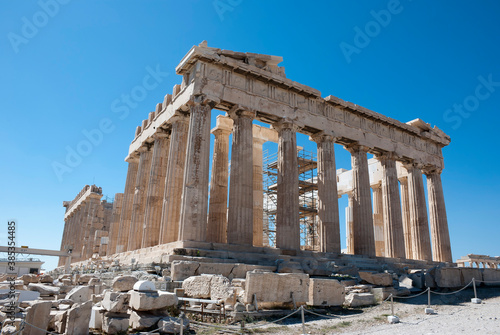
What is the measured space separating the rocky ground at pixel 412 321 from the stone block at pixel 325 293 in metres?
0.40

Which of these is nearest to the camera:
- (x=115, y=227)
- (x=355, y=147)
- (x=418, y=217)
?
(x=355, y=147)

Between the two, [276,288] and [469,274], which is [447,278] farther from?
[276,288]

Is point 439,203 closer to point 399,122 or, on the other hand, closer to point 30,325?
point 399,122

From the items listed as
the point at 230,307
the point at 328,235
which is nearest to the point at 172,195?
the point at 328,235

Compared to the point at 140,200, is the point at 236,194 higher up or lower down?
lower down

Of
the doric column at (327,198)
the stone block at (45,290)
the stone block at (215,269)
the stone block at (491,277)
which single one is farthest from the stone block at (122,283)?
the stone block at (491,277)

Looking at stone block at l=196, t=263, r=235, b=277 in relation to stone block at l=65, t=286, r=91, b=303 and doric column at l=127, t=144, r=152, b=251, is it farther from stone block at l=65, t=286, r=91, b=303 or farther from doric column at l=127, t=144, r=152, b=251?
doric column at l=127, t=144, r=152, b=251

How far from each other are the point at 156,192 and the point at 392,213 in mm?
15012

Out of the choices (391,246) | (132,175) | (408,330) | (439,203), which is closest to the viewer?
(408,330)

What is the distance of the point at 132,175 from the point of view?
1067 inches

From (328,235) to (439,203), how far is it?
12.5 metres

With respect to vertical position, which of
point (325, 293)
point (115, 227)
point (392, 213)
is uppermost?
point (392, 213)

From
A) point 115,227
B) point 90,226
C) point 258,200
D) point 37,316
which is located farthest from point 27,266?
point 37,316

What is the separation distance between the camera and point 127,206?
2578cm
